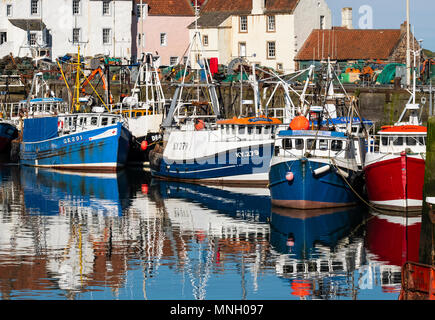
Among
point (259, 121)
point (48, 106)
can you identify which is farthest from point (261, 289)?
point (48, 106)

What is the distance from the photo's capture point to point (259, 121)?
1766 inches

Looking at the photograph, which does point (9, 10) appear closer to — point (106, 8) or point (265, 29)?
point (106, 8)

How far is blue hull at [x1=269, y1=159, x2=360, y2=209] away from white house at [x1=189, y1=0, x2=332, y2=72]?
134ft

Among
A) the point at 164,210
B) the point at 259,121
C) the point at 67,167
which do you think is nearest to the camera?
the point at 164,210

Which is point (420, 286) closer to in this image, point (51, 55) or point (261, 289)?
point (261, 289)

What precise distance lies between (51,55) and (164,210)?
4516 cm

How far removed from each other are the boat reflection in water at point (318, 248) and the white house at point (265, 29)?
42.5m

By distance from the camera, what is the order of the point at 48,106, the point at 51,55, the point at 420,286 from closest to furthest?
the point at 420,286, the point at 48,106, the point at 51,55

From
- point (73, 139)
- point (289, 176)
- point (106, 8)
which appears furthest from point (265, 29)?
point (289, 176)

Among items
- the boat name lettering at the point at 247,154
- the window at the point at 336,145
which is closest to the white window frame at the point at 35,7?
the boat name lettering at the point at 247,154

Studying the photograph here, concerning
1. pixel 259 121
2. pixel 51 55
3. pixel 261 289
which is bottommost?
pixel 261 289

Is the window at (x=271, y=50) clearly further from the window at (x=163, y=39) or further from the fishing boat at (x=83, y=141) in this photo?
the fishing boat at (x=83, y=141)

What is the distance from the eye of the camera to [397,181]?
35.2m
